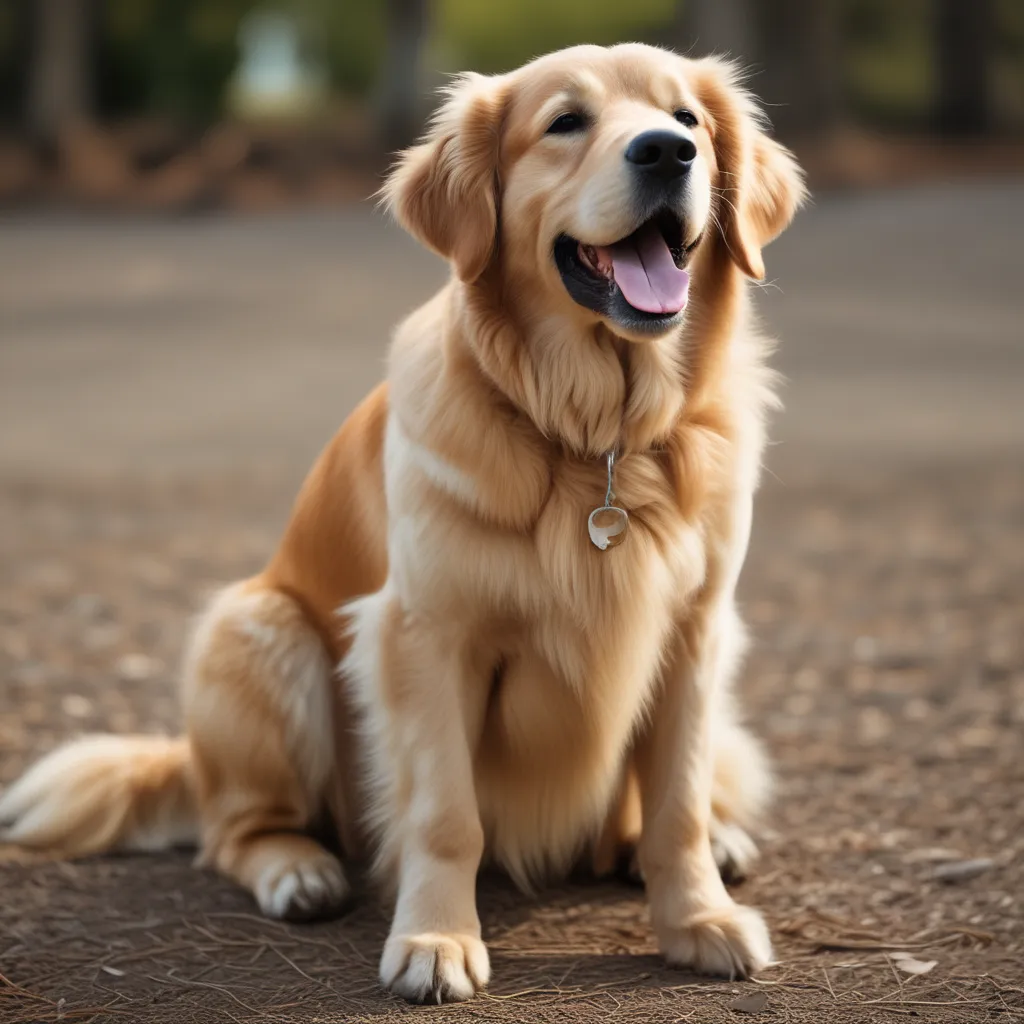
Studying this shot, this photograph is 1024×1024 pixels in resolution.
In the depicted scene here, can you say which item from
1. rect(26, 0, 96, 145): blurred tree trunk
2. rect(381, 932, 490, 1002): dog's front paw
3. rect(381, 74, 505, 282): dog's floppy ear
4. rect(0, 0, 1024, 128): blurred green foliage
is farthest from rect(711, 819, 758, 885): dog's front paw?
rect(26, 0, 96, 145): blurred tree trunk

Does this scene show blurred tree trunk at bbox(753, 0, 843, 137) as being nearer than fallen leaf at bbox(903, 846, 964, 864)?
No

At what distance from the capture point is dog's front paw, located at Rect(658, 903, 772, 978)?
297 centimetres

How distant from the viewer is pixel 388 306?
13422 mm

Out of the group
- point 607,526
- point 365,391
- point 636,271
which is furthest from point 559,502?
point 365,391

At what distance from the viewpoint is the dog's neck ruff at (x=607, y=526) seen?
2979 mm

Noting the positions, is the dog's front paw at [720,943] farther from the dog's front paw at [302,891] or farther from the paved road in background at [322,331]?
the paved road in background at [322,331]

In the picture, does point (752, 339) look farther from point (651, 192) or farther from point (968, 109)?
point (968, 109)

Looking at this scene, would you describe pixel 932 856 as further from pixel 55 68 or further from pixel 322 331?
pixel 55 68

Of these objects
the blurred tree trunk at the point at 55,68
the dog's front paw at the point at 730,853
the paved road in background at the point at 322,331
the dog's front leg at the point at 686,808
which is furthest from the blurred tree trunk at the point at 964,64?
the dog's front leg at the point at 686,808

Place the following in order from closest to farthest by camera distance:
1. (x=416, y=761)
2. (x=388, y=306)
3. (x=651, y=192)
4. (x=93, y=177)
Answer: (x=651, y=192), (x=416, y=761), (x=388, y=306), (x=93, y=177)

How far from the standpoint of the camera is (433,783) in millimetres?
3041

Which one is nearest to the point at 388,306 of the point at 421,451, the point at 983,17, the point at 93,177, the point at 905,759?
the point at 93,177

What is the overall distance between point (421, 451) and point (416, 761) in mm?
668

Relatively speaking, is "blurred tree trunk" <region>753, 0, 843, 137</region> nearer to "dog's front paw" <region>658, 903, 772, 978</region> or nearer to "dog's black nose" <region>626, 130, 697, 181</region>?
"dog's black nose" <region>626, 130, 697, 181</region>
